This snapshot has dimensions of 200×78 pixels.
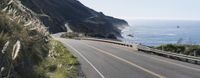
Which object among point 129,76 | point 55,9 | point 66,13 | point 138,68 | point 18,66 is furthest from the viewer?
point 66,13

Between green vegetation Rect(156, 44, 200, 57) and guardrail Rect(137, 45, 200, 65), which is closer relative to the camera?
guardrail Rect(137, 45, 200, 65)

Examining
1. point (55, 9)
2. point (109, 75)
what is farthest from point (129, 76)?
point (55, 9)

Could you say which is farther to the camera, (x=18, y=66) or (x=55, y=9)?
(x=55, y=9)

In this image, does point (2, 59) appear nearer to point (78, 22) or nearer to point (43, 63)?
point (43, 63)

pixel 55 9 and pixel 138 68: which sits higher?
pixel 55 9

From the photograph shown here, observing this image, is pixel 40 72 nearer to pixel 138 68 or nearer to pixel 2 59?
pixel 2 59

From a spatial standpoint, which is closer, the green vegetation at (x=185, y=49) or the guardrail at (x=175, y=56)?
the guardrail at (x=175, y=56)

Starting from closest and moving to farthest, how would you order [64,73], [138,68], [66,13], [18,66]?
[18,66], [64,73], [138,68], [66,13]

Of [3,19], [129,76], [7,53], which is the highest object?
[3,19]

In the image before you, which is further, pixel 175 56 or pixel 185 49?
pixel 185 49

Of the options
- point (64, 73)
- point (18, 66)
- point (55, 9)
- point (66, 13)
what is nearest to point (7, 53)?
point (18, 66)

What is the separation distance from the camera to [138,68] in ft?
88.9

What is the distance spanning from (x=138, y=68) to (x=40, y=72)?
14.2 m

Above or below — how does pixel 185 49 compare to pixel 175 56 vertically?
above
